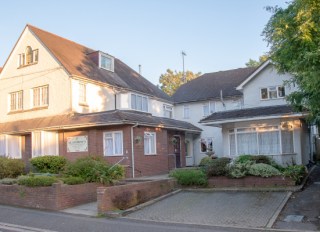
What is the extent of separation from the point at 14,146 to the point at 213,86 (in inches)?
724

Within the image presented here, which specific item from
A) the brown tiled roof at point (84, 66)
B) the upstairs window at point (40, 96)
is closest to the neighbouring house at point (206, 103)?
the brown tiled roof at point (84, 66)

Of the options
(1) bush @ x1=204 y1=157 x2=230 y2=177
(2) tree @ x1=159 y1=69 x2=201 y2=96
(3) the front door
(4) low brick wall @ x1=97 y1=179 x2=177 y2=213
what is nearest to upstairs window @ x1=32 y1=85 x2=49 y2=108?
(3) the front door

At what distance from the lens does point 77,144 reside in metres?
22.6

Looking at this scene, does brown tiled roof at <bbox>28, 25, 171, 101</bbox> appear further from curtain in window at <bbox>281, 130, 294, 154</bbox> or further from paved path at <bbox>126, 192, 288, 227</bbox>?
paved path at <bbox>126, 192, 288, 227</bbox>

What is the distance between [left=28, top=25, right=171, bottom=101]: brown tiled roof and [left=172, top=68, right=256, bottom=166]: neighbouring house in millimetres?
2525

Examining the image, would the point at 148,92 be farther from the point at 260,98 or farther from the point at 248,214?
the point at 248,214

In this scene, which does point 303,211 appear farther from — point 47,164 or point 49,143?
point 49,143

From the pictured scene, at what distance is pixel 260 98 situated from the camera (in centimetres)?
2391

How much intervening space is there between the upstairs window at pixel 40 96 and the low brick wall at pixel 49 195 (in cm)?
982

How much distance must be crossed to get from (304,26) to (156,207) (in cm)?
840

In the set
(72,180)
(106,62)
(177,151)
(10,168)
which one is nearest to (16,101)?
(106,62)

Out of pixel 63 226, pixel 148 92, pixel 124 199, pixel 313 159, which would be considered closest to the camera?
pixel 63 226

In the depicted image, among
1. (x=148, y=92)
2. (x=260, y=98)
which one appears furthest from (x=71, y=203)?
(x=148, y=92)

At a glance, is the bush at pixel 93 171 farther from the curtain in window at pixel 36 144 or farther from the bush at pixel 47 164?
the curtain in window at pixel 36 144
